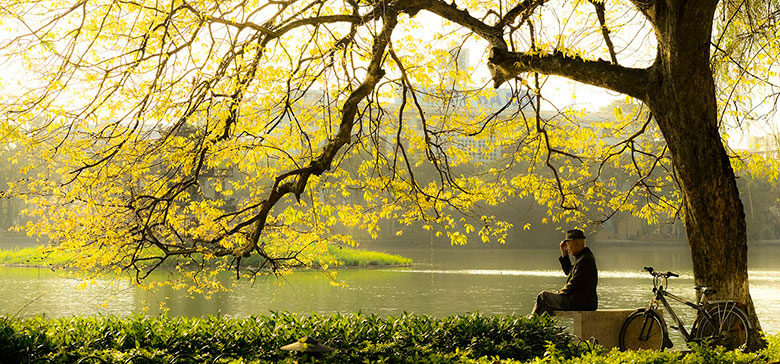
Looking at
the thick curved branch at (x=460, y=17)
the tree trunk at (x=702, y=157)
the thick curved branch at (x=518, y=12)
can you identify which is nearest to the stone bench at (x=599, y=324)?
the tree trunk at (x=702, y=157)

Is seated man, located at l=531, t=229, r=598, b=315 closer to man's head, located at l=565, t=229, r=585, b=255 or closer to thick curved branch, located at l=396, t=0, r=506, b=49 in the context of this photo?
man's head, located at l=565, t=229, r=585, b=255

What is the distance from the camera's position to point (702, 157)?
784cm

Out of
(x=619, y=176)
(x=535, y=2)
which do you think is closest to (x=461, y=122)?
(x=535, y=2)

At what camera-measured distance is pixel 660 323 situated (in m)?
7.65

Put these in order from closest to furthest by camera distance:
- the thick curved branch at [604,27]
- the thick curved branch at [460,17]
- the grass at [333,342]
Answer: the grass at [333,342]
the thick curved branch at [460,17]
the thick curved branch at [604,27]

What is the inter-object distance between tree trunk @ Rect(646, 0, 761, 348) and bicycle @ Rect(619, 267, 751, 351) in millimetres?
433

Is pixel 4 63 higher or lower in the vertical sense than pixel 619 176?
lower

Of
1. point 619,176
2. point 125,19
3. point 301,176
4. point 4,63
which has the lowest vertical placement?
point 301,176

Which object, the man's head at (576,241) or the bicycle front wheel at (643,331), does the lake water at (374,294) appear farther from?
the bicycle front wheel at (643,331)

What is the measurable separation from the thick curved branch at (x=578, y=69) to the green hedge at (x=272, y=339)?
9.05 feet

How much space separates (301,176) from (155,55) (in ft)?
6.73

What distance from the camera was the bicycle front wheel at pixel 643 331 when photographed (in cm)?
766

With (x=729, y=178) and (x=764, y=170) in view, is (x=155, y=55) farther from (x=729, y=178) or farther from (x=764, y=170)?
(x=764, y=170)

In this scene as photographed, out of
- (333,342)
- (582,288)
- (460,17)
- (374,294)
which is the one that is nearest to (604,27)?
(460,17)
